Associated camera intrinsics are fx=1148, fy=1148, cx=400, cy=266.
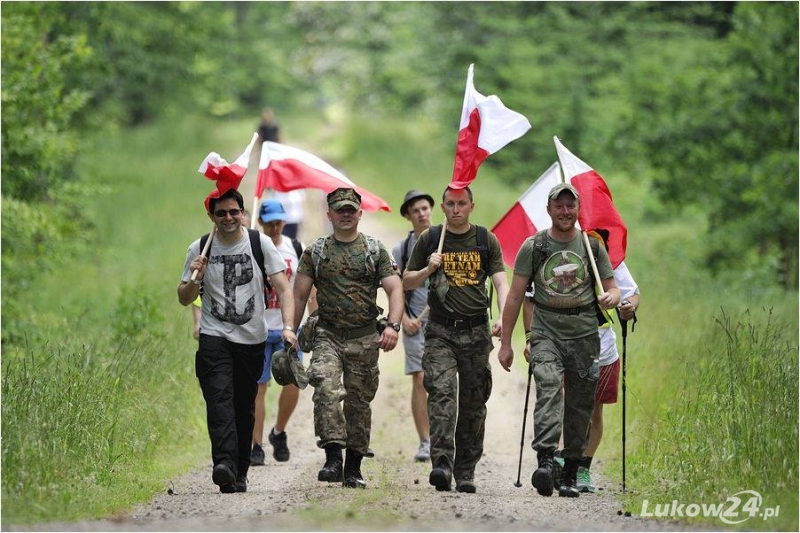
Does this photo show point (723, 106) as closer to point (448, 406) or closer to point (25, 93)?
point (25, 93)

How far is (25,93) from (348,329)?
24.7 feet

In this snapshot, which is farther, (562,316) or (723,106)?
(723,106)

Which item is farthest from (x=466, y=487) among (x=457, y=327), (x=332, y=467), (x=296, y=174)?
(x=296, y=174)

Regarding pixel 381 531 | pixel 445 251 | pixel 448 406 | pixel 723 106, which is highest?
pixel 723 106

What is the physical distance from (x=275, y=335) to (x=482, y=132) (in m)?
2.34

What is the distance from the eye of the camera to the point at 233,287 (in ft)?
25.3

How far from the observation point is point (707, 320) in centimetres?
1296

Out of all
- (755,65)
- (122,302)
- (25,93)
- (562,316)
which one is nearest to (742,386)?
(562,316)

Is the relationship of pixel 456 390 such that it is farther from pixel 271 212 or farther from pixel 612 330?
pixel 271 212

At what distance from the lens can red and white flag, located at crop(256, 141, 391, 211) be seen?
9.42 m

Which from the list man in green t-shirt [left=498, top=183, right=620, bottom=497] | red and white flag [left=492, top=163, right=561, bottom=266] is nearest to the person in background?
red and white flag [left=492, top=163, right=561, bottom=266]

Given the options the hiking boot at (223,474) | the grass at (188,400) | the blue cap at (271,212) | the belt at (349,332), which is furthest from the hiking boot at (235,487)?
the blue cap at (271,212)

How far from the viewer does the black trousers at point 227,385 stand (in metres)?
7.65

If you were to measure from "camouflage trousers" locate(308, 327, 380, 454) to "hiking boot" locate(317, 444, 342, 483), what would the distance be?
0.19ft
